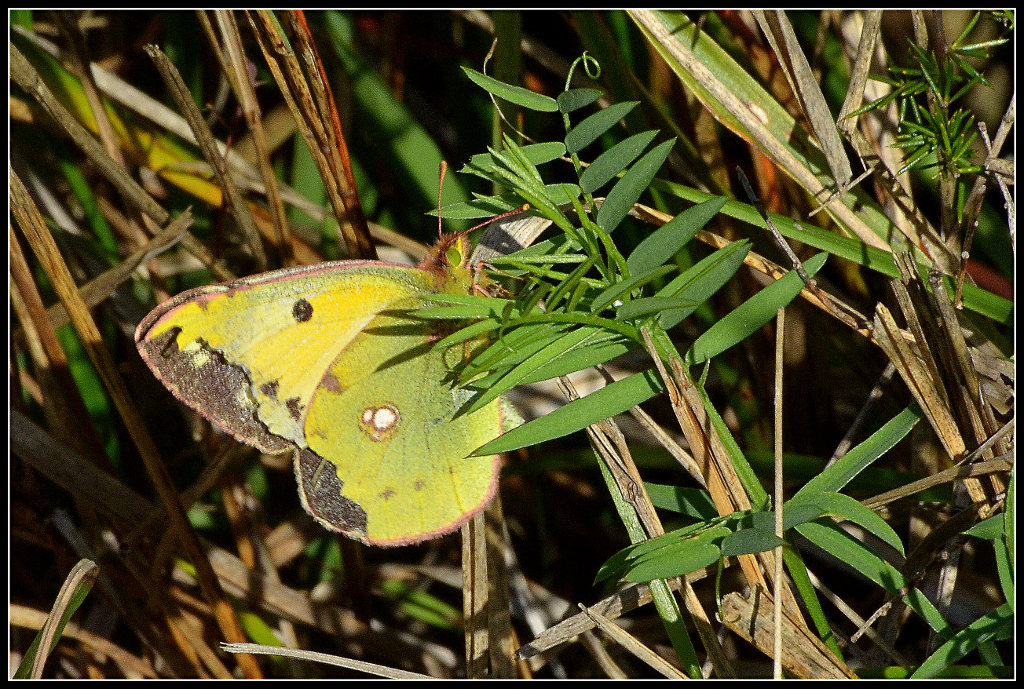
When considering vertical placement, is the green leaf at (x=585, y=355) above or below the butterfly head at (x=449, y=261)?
below

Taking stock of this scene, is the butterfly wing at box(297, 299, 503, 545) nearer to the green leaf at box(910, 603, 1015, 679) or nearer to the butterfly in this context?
the butterfly

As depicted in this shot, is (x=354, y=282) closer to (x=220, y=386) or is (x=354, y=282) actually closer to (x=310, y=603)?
(x=220, y=386)

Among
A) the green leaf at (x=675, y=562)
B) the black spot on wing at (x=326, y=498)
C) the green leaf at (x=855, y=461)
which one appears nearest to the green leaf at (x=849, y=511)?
the green leaf at (x=855, y=461)

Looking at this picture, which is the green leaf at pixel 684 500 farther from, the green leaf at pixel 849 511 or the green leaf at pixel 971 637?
the green leaf at pixel 971 637

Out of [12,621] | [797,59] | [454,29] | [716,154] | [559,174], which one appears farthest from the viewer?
[454,29]

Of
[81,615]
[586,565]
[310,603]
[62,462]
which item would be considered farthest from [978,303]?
[81,615]
